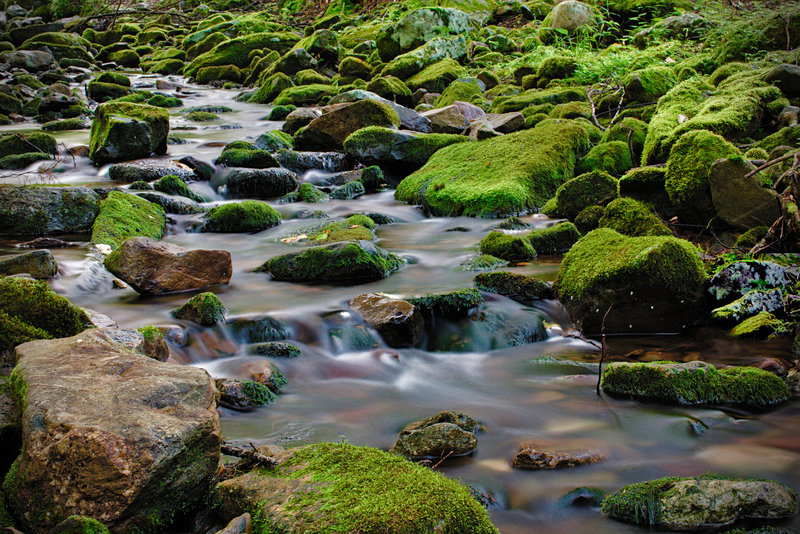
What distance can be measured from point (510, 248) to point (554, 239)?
0.58 m

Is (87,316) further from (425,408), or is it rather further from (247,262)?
(247,262)

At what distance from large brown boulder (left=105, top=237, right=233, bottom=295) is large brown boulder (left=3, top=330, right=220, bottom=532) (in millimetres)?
3043

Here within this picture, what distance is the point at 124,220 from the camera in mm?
7570

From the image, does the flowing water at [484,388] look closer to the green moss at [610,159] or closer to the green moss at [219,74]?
the green moss at [610,159]

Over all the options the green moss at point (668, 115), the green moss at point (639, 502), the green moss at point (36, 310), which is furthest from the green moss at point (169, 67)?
the green moss at point (639, 502)

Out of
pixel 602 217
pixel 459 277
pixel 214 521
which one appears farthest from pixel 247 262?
pixel 214 521

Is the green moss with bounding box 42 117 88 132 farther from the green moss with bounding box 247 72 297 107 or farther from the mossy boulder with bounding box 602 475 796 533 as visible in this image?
the mossy boulder with bounding box 602 475 796 533

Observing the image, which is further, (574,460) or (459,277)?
(459,277)

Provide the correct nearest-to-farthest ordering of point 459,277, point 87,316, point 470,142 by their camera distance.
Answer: point 87,316
point 459,277
point 470,142

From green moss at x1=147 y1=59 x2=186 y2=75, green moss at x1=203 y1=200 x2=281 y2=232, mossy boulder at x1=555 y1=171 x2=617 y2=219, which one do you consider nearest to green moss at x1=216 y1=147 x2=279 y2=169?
green moss at x1=203 y1=200 x2=281 y2=232

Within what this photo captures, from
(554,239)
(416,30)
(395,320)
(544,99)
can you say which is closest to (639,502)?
(395,320)

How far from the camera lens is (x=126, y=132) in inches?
434

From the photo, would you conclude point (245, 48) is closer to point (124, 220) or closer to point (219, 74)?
point (219, 74)

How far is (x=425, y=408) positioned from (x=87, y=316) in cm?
232
